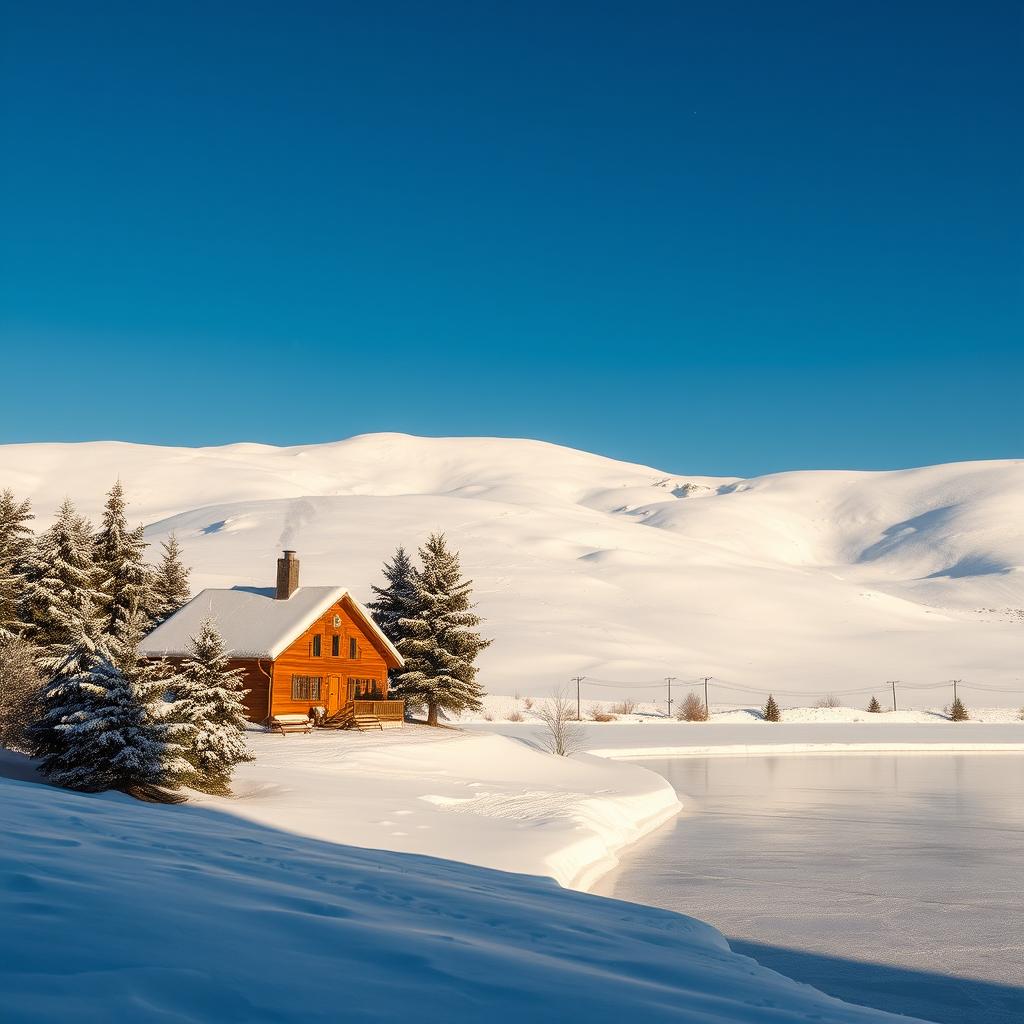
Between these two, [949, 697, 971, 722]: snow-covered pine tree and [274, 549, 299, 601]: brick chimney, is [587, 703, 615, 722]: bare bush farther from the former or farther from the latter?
[274, 549, 299, 601]: brick chimney

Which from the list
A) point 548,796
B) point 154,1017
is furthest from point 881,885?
point 154,1017

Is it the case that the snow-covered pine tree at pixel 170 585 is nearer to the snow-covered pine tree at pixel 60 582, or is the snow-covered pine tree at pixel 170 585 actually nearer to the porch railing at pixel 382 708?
the snow-covered pine tree at pixel 60 582

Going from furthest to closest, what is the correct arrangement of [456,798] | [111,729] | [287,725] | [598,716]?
[598,716] < [287,725] < [456,798] < [111,729]

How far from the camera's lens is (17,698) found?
2452 cm

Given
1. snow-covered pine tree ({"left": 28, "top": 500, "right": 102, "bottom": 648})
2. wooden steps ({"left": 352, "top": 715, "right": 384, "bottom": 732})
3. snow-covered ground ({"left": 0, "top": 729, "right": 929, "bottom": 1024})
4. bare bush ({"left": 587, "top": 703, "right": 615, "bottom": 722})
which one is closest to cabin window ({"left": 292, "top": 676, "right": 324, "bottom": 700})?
wooden steps ({"left": 352, "top": 715, "right": 384, "bottom": 732})

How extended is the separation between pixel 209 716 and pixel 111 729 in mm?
3735

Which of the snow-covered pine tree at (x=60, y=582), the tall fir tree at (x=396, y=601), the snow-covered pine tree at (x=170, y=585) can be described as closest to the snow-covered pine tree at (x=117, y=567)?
the snow-covered pine tree at (x=60, y=582)

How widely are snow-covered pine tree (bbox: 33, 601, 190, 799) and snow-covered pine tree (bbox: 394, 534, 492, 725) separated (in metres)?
22.1

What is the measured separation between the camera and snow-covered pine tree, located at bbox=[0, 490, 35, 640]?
36500 millimetres

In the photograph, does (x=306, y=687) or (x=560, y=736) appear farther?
(x=306, y=687)

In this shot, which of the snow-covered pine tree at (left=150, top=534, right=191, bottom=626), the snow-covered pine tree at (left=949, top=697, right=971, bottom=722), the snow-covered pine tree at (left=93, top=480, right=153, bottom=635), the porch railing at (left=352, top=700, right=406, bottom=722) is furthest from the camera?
the snow-covered pine tree at (left=949, top=697, right=971, bottom=722)

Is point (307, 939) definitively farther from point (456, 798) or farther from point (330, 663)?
point (330, 663)

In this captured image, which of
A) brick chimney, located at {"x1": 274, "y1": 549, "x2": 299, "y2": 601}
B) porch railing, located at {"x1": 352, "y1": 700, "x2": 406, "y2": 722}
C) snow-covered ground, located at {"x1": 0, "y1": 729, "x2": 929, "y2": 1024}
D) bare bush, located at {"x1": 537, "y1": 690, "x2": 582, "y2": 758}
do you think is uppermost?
brick chimney, located at {"x1": 274, "y1": 549, "x2": 299, "y2": 601}

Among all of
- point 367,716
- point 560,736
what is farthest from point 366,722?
point 560,736
